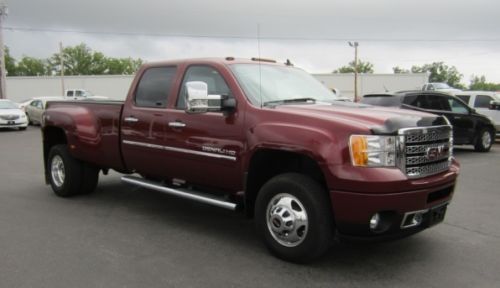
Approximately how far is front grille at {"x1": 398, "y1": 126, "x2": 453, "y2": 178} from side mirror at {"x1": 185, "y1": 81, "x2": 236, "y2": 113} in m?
1.74

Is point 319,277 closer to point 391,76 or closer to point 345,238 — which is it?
point 345,238

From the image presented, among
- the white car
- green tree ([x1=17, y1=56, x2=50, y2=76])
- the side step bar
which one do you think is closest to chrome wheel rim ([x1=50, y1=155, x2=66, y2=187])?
the side step bar

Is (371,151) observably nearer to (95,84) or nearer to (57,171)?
(57,171)

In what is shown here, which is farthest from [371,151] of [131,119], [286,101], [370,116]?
[131,119]

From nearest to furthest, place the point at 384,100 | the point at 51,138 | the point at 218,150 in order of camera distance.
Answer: the point at 218,150
the point at 51,138
the point at 384,100

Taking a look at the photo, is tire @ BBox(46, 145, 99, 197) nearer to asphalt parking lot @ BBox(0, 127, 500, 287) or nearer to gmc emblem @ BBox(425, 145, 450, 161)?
asphalt parking lot @ BBox(0, 127, 500, 287)

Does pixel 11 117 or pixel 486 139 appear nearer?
pixel 486 139

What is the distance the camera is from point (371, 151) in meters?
4.24

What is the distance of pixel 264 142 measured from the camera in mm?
4828

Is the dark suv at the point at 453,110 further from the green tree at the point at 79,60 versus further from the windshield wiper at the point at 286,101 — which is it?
the green tree at the point at 79,60

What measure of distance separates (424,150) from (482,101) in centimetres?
1383

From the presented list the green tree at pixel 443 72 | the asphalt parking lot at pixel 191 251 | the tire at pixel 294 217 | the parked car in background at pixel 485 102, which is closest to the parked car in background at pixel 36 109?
the parked car in background at pixel 485 102

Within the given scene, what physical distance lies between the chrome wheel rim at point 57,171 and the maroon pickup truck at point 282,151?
1.27m

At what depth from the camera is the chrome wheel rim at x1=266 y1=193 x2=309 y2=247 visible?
4.60m
